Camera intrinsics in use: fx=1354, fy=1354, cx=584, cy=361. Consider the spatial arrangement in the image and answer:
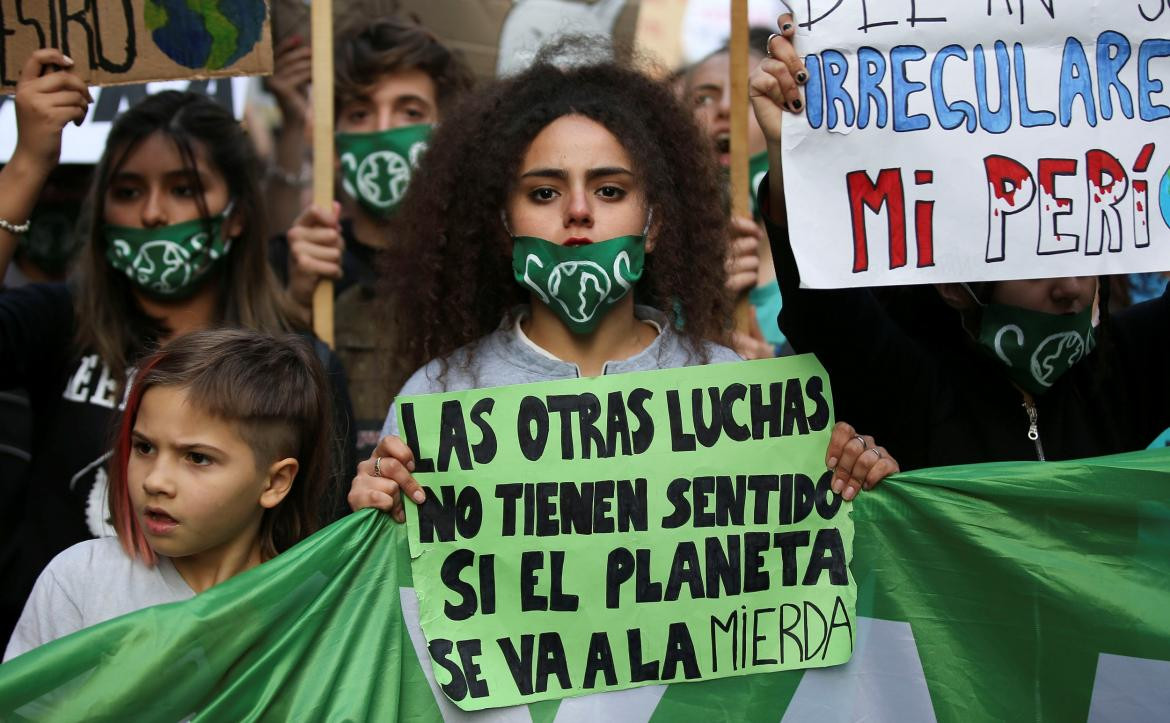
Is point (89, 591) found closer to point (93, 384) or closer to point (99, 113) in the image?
point (93, 384)

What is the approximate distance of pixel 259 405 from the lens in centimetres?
277

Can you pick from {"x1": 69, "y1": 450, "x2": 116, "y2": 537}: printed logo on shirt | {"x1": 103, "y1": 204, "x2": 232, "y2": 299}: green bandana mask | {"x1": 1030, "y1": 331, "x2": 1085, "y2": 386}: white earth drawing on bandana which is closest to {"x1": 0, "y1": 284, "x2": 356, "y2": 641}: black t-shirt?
{"x1": 69, "y1": 450, "x2": 116, "y2": 537}: printed logo on shirt

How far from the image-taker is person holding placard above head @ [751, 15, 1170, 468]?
290 cm

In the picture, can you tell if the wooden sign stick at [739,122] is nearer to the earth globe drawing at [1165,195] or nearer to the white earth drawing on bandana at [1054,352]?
the white earth drawing on bandana at [1054,352]

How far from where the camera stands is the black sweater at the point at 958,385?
2.89 metres

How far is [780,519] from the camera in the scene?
2.83 meters

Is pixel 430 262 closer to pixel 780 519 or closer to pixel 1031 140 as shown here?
pixel 780 519

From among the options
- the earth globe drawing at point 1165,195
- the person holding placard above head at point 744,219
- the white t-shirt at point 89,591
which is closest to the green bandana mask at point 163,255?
the white t-shirt at point 89,591

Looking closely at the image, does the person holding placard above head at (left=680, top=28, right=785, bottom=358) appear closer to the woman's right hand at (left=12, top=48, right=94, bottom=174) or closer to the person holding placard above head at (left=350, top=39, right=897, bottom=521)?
the person holding placard above head at (left=350, top=39, right=897, bottom=521)

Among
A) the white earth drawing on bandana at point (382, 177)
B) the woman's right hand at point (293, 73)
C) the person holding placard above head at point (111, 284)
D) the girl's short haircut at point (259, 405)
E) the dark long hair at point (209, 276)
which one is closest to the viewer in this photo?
the girl's short haircut at point (259, 405)

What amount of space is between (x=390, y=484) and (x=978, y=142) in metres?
1.41

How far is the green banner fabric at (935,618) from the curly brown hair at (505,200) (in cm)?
75

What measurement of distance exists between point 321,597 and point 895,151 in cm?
148

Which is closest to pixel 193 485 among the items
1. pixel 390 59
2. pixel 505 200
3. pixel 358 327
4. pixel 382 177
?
pixel 505 200
